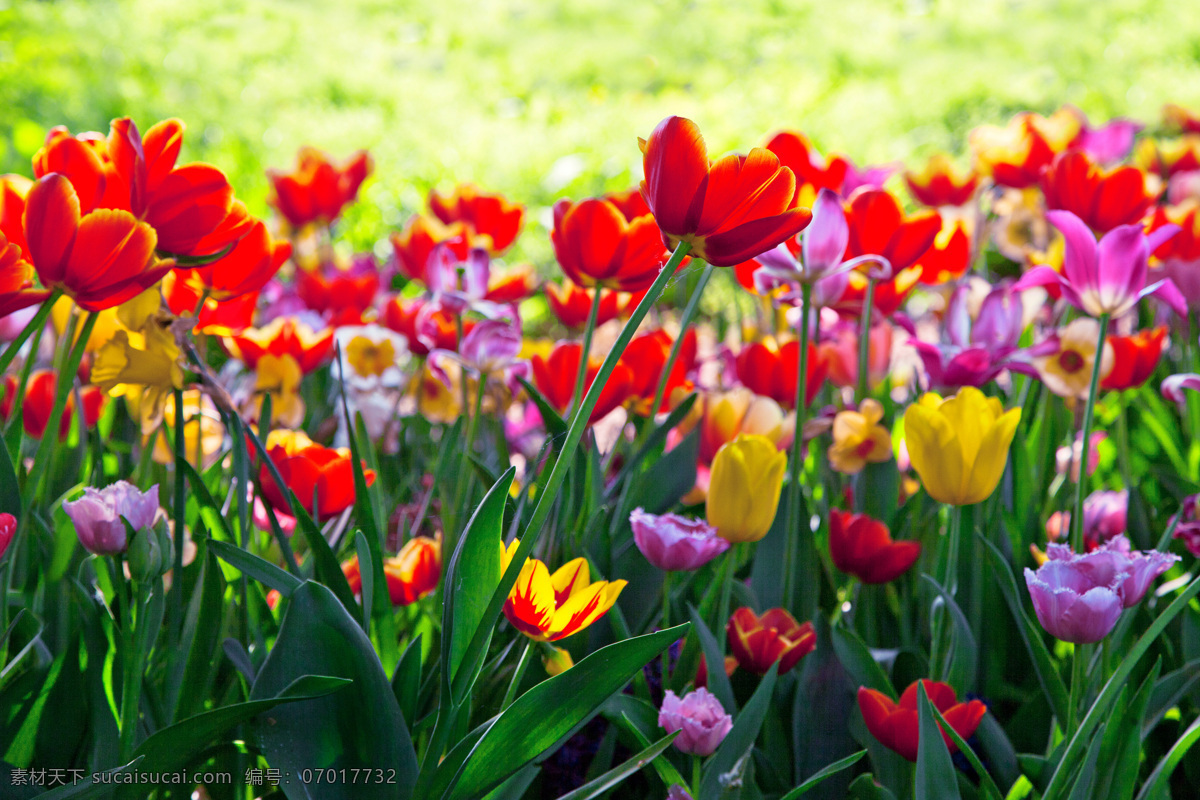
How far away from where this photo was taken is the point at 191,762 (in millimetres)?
583

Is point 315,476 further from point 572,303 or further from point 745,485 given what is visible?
point 572,303

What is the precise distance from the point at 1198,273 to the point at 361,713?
4.28 feet

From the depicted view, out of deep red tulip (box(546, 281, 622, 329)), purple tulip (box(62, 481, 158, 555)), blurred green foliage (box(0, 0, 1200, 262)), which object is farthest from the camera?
blurred green foliage (box(0, 0, 1200, 262))

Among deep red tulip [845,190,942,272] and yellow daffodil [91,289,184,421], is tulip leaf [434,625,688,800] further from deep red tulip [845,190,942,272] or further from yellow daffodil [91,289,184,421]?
deep red tulip [845,190,942,272]

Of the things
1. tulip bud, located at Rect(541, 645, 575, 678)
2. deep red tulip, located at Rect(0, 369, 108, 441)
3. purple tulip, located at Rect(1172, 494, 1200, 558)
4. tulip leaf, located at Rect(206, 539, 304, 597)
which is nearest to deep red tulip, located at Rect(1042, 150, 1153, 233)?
purple tulip, located at Rect(1172, 494, 1200, 558)

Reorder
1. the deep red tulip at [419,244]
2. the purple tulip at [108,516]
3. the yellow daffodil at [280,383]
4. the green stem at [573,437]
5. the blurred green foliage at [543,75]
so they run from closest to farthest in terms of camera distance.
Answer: the green stem at [573,437], the purple tulip at [108,516], the yellow daffodil at [280,383], the deep red tulip at [419,244], the blurred green foliage at [543,75]

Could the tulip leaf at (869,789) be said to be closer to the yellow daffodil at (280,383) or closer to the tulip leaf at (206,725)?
the tulip leaf at (206,725)

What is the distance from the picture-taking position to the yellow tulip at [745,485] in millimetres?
683

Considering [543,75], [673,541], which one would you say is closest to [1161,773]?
[673,541]

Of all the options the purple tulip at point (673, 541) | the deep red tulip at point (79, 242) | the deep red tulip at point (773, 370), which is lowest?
the deep red tulip at point (773, 370)

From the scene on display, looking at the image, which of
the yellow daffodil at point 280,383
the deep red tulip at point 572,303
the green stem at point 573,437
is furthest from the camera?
the deep red tulip at point 572,303

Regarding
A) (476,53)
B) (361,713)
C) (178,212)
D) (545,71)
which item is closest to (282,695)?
(361,713)

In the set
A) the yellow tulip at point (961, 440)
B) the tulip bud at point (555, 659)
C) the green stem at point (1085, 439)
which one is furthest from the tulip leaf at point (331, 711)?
the green stem at point (1085, 439)

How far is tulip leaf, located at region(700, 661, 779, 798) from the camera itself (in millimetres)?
638
